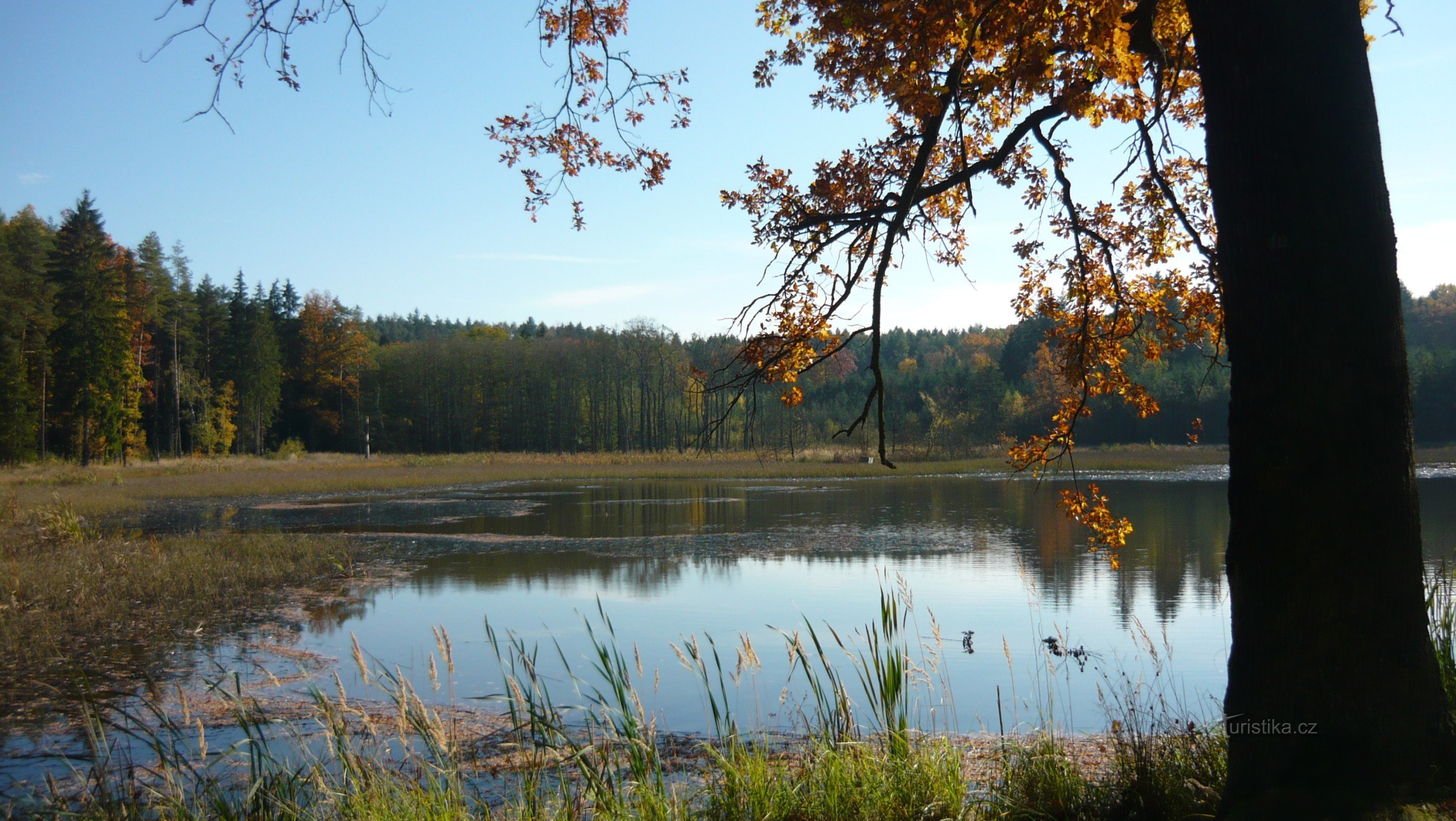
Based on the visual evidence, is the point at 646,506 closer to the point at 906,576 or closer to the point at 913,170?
the point at 906,576

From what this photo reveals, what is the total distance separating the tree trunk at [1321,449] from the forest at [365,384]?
128 feet

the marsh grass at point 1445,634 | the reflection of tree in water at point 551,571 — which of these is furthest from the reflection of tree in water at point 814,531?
the marsh grass at point 1445,634

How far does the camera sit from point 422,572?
1471 cm

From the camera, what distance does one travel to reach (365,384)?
67.0m

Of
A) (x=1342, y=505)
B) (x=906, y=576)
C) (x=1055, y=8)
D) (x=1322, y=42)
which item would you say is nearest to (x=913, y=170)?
(x=1055, y=8)

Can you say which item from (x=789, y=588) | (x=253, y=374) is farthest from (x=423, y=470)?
(x=789, y=588)

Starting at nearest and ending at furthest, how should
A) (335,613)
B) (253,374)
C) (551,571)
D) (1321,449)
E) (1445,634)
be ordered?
(1321,449) → (1445,634) → (335,613) → (551,571) → (253,374)

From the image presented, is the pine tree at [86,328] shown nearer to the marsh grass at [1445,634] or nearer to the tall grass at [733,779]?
the tall grass at [733,779]

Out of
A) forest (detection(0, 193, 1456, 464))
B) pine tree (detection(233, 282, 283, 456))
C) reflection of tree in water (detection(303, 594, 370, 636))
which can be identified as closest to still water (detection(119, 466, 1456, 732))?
reflection of tree in water (detection(303, 594, 370, 636))

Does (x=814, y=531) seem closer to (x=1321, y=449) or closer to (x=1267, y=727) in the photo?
(x=1267, y=727)

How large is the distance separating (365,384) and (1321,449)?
2787 inches

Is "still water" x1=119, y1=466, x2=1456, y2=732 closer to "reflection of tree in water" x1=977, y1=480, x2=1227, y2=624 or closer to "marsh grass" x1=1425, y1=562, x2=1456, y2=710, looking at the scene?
"reflection of tree in water" x1=977, y1=480, x2=1227, y2=624

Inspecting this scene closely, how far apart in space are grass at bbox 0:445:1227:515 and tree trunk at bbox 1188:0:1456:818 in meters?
26.5

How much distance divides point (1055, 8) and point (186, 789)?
714 cm
